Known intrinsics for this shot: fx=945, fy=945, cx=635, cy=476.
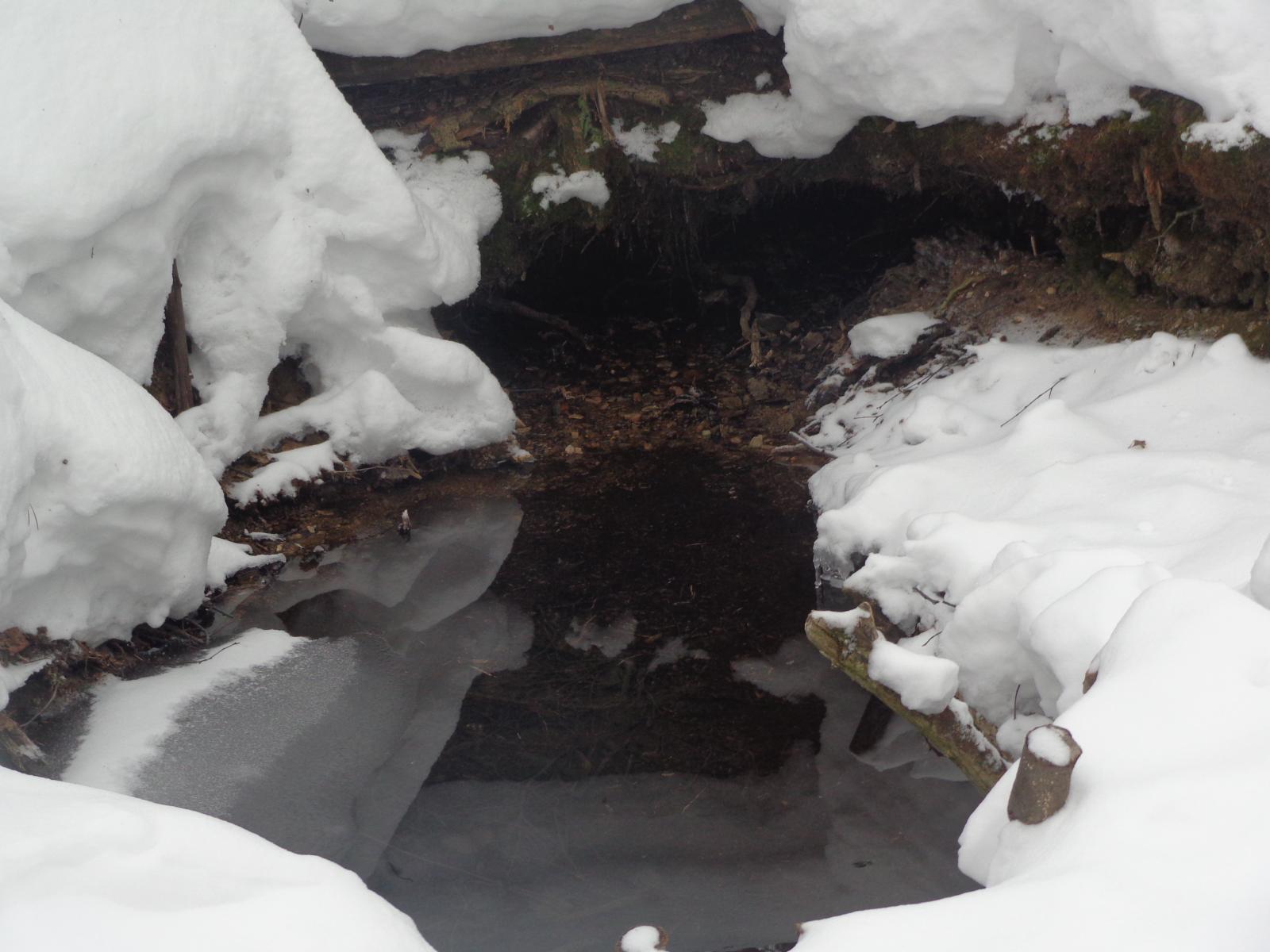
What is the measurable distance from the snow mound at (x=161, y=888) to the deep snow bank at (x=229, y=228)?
2.60 meters

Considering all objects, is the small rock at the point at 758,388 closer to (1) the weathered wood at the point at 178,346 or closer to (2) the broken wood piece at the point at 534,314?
(2) the broken wood piece at the point at 534,314

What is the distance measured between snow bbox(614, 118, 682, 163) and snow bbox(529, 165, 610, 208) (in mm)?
261

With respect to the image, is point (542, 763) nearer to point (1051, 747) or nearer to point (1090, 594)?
point (1090, 594)

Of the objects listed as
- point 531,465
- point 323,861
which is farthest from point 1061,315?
point 323,861

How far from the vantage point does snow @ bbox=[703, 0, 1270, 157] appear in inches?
148

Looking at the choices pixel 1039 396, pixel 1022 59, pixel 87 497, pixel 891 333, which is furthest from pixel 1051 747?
pixel 891 333

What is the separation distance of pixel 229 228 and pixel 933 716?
3.99 m

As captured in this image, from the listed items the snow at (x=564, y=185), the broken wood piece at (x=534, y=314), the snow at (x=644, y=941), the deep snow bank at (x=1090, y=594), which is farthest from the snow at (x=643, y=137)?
the snow at (x=644, y=941)

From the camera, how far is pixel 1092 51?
425 centimetres

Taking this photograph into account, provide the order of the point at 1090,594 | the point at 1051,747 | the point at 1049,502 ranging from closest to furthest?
the point at 1051,747 → the point at 1090,594 → the point at 1049,502

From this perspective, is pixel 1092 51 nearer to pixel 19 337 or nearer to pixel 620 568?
pixel 620 568

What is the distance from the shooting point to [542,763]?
358 cm

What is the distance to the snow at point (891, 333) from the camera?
5.54m

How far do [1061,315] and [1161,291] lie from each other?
507 millimetres
